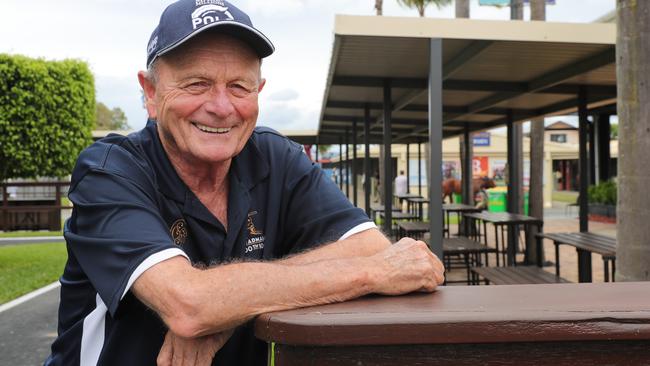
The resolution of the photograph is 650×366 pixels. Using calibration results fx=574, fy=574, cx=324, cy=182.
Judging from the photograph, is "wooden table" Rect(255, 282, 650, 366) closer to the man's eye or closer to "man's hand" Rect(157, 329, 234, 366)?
"man's hand" Rect(157, 329, 234, 366)

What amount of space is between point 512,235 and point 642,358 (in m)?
8.94

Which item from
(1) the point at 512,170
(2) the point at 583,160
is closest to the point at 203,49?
(2) the point at 583,160

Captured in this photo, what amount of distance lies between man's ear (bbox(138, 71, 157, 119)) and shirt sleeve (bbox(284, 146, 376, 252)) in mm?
457

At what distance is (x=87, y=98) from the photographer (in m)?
11.8

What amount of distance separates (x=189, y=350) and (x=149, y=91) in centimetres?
82

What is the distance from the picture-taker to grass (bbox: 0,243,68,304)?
8.11 m

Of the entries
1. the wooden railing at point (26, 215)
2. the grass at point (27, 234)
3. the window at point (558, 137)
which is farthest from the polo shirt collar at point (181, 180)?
the window at point (558, 137)

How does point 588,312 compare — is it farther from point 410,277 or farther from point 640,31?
point 640,31

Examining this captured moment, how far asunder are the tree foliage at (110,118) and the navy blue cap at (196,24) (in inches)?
2382

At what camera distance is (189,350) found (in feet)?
4.11

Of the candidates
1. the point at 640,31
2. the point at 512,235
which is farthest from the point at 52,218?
the point at 640,31

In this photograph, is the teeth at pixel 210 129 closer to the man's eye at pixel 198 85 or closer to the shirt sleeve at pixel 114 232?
the man's eye at pixel 198 85

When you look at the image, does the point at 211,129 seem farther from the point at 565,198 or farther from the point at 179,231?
the point at 565,198

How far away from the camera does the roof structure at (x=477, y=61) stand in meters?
5.22
